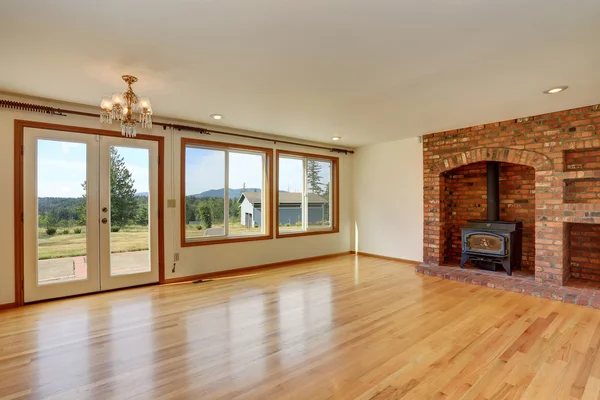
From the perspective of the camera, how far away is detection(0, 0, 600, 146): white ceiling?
1.97m

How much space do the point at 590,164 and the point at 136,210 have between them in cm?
613

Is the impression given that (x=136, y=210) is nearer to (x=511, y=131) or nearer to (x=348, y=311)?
(x=348, y=311)

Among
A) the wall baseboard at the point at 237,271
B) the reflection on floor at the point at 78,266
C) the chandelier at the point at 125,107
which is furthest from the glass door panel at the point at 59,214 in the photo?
the chandelier at the point at 125,107

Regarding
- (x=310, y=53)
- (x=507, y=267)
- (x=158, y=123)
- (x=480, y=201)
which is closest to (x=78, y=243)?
(x=158, y=123)

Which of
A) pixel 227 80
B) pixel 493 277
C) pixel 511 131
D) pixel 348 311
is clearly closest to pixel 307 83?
pixel 227 80

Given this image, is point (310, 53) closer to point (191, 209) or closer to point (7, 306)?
point (191, 209)

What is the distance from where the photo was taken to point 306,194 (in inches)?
260

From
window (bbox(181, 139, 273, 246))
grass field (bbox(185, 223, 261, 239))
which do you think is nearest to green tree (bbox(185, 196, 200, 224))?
window (bbox(181, 139, 273, 246))

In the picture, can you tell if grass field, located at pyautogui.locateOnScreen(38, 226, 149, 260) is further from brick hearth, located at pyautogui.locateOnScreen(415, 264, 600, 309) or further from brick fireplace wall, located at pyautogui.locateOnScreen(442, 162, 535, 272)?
brick fireplace wall, located at pyautogui.locateOnScreen(442, 162, 535, 272)

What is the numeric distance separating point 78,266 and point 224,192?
7.35 feet

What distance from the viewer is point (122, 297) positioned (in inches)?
157

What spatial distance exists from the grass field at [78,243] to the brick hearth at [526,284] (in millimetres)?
4361

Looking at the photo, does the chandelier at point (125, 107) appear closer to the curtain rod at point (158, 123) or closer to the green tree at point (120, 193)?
the curtain rod at point (158, 123)

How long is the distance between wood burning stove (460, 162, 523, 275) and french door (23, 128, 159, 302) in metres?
4.82
